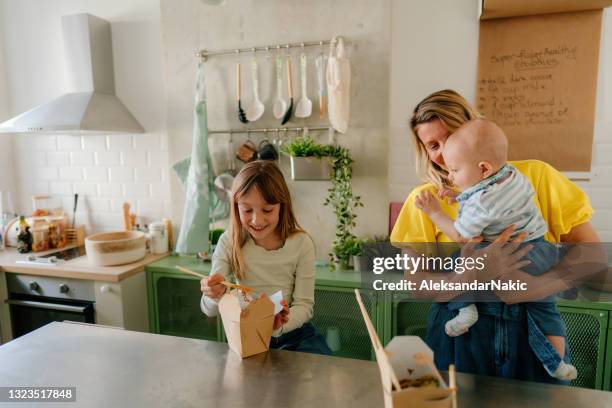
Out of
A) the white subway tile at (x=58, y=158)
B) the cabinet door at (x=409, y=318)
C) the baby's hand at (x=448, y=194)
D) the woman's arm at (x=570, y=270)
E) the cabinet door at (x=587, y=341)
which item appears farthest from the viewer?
the white subway tile at (x=58, y=158)

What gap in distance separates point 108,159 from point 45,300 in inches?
40.2

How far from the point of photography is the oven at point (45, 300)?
2344mm

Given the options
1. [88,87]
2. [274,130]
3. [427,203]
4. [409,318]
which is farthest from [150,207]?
[427,203]

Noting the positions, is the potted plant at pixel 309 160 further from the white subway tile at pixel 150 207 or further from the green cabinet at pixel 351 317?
the white subway tile at pixel 150 207

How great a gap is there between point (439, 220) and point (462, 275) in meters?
0.15

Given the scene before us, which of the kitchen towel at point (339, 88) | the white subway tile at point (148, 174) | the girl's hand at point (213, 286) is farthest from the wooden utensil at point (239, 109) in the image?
the girl's hand at point (213, 286)

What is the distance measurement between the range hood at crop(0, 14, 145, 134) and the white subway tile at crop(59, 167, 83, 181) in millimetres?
479

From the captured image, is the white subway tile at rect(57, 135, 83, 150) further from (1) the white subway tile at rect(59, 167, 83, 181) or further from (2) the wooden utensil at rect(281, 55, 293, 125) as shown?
(2) the wooden utensil at rect(281, 55, 293, 125)

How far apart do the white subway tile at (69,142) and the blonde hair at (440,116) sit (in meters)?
2.68

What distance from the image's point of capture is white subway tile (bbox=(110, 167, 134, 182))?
2903mm

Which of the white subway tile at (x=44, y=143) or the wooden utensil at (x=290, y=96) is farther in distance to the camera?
the white subway tile at (x=44, y=143)

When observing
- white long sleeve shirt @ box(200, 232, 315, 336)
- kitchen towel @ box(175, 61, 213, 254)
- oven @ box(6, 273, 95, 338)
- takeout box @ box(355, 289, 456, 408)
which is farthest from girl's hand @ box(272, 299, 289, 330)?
oven @ box(6, 273, 95, 338)

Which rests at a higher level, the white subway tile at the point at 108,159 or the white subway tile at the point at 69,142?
the white subway tile at the point at 69,142

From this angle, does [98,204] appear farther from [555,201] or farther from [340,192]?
[555,201]
